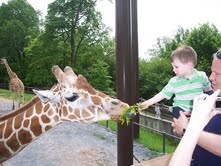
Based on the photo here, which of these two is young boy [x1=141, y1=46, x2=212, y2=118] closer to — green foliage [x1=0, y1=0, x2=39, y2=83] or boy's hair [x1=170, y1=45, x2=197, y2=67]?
boy's hair [x1=170, y1=45, x2=197, y2=67]

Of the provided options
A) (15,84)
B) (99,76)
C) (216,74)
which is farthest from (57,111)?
(216,74)

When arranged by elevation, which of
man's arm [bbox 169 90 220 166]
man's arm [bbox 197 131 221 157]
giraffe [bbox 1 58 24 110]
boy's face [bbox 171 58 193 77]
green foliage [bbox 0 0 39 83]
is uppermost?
green foliage [bbox 0 0 39 83]

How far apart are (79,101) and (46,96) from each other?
0.12 meters

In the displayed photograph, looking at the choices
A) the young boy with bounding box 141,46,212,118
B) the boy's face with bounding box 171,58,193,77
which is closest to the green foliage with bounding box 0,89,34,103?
the young boy with bounding box 141,46,212,118

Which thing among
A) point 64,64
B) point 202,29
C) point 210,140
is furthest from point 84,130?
point 202,29

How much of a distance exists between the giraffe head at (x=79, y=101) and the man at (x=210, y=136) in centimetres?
48

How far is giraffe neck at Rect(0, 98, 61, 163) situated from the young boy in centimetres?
34

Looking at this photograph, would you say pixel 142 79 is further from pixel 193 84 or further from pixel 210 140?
pixel 210 140

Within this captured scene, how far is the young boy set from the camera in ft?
3.55

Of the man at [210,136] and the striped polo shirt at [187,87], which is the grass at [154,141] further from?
the man at [210,136]

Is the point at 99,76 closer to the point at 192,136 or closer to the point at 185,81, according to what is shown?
the point at 185,81

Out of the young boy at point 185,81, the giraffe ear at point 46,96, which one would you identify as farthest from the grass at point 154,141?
the giraffe ear at point 46,96

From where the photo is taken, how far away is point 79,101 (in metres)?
1.14

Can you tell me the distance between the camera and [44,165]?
51.8 inches
